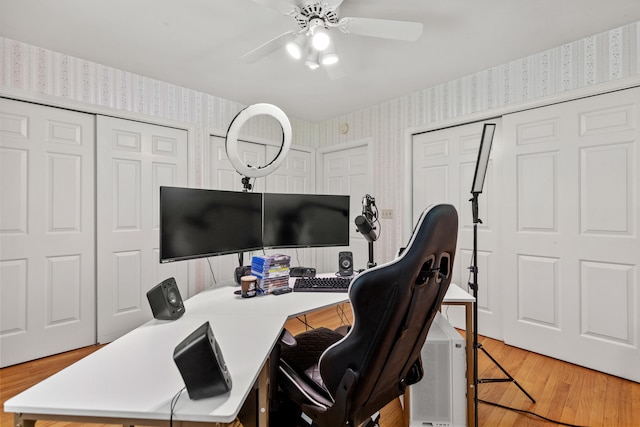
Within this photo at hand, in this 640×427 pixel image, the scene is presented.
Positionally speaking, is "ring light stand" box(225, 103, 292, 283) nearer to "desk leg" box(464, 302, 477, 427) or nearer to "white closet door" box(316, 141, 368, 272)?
"desk leg" box(464, 302, 477, 427)

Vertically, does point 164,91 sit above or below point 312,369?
above

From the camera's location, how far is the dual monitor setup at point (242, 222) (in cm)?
138

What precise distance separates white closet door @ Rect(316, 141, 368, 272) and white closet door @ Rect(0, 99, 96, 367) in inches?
99.3

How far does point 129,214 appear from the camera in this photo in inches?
104

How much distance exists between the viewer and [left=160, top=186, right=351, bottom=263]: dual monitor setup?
1.38 m

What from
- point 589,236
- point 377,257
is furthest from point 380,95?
point 589,236

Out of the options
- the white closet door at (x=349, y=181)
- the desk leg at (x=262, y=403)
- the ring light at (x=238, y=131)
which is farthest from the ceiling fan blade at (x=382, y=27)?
the white closet door at (x=349, y=181)

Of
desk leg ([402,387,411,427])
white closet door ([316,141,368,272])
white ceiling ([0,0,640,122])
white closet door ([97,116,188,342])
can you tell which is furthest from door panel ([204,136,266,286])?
desk leg ([402,387,411,427])

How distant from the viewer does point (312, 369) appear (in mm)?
1173

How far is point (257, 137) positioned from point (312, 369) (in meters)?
2.92

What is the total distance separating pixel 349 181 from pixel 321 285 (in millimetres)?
2264

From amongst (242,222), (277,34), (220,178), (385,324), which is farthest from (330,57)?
(220,178)

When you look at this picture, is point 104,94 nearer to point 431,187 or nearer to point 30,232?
point 30,232

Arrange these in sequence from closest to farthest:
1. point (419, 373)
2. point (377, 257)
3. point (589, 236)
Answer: point (419, 373), point (589, 236), point (377, 257)
